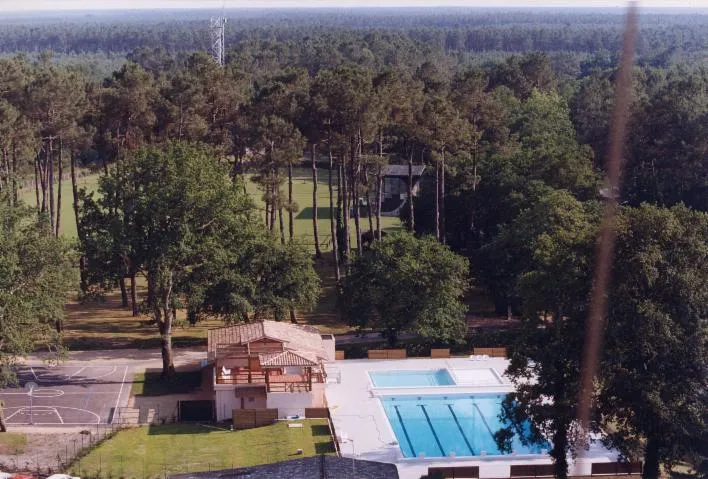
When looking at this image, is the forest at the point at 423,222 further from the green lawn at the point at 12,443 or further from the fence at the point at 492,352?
the green lawn at the point at 12,443

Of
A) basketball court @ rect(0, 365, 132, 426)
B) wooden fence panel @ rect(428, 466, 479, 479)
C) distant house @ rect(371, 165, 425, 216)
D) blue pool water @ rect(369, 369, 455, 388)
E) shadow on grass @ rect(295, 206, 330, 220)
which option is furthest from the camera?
distant house @ rect(371, 165, 425, 216)

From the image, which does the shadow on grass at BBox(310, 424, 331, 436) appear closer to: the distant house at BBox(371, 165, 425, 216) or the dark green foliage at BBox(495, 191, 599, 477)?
the dark green foliage at BBox(495, 191, 599, 477)

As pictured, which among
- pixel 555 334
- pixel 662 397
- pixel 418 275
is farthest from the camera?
pixel 418 275

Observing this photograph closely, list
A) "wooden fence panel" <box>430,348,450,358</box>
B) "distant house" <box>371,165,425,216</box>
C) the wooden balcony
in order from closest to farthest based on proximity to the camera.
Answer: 1. the wooden balcony
2. "wooden fence panel" <box>430,348,450,358</box>
3. "distant house" <box>371,165,425,216</box>

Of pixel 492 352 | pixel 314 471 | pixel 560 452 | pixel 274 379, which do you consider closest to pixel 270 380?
pixel 274 379

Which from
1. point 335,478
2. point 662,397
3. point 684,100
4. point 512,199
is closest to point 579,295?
point 662,397

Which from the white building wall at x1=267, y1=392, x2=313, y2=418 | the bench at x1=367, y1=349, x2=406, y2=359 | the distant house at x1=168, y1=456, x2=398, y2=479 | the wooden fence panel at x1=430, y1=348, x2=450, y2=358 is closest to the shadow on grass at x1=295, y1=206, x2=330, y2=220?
the bench at x1=367, y1=349, x2=406, y2=359

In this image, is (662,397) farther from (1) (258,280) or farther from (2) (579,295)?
(1) (258,280)
